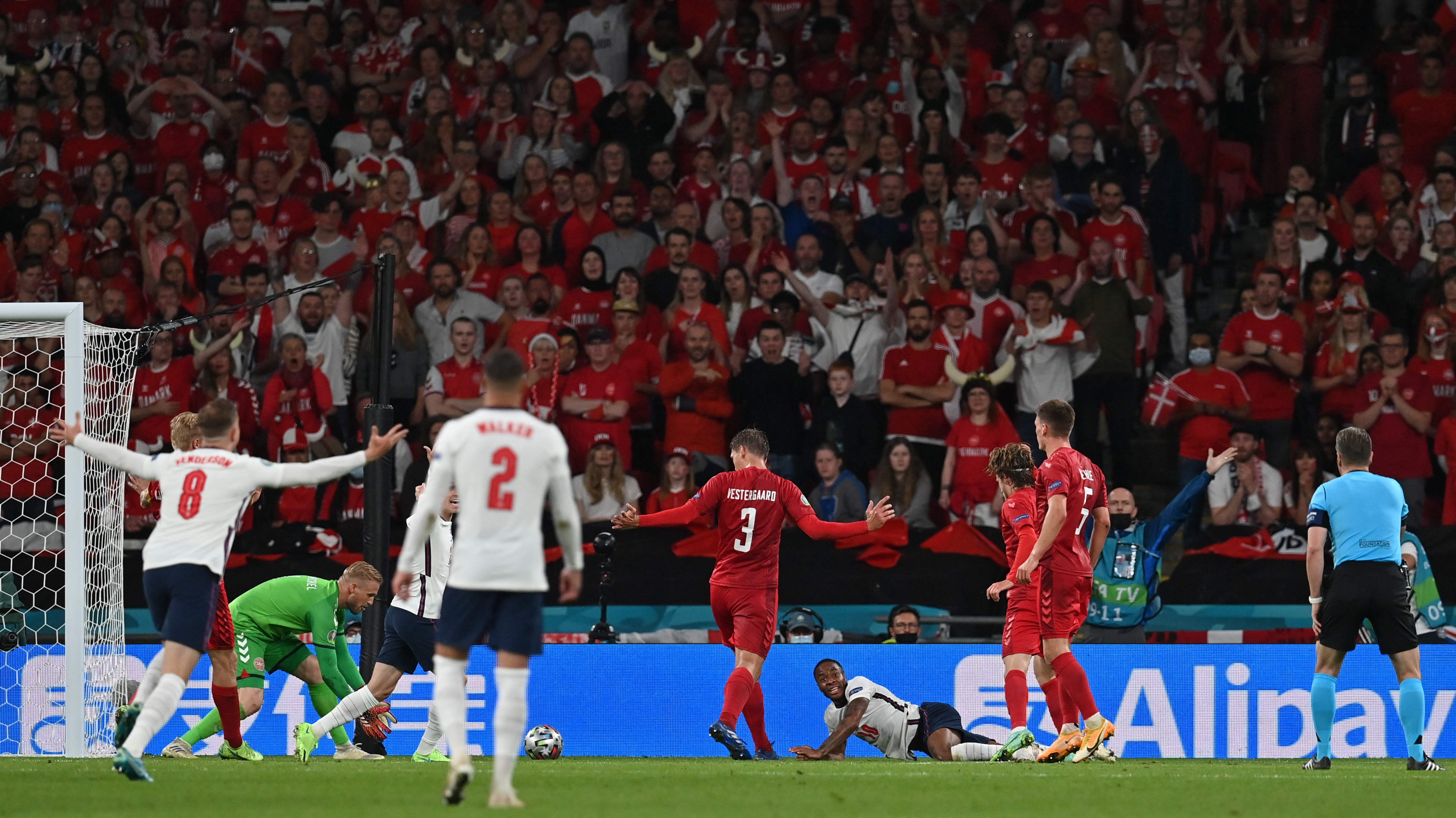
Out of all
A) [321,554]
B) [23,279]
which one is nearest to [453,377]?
[321,554]

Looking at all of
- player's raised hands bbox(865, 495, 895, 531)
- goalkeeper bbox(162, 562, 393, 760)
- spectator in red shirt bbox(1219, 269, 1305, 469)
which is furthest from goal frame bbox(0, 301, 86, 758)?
spectator in red shirt bbox(1219, 269, 1305, 469)

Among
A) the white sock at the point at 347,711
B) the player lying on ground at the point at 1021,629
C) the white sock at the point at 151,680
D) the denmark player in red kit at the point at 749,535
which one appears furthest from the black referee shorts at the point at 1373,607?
the white sock at the point at 151,680

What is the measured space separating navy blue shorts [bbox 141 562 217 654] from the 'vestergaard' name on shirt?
12.4 feet

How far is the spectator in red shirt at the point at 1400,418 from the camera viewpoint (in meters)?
15.3

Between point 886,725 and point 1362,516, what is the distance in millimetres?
3884

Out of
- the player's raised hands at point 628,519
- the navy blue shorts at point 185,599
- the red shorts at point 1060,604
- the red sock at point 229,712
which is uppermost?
the player's raised hands at point 628,519

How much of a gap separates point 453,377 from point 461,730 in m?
9.20

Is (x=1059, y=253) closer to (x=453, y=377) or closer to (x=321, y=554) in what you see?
(x=453, y=377)

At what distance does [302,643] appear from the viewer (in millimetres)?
12398

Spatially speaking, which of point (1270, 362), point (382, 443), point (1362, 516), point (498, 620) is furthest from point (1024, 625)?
point (1270, 362)

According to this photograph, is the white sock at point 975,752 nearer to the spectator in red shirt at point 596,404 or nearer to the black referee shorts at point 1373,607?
the black referee shorts at point 1373,607

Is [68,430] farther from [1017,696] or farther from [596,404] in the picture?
[596,404]

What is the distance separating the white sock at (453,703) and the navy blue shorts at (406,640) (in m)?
3.90

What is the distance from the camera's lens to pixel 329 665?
40.0 feet
